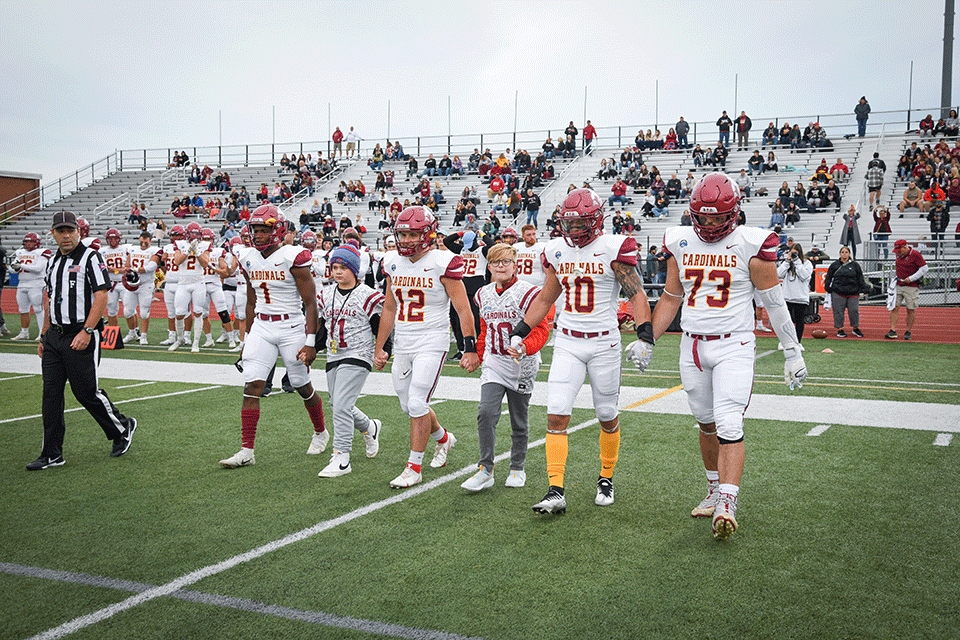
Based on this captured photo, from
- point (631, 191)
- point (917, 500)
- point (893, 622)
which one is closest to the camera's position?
point (893, 622)

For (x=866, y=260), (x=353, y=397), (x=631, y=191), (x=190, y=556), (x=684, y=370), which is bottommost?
(x=190, y=556)

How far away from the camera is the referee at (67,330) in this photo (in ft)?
20.5

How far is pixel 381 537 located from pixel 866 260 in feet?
59.0

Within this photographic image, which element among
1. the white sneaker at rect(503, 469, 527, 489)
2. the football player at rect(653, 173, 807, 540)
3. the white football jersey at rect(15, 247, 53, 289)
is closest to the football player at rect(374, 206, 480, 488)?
the white sneaker at rect(503, 469, 527, 489)

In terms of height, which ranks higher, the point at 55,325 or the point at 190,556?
the point at 55,325

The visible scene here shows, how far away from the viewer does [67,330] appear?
6289 millimetres

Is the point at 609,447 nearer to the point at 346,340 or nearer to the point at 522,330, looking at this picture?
the point at 522,330

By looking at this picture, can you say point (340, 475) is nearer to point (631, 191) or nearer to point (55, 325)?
point (55, 325)

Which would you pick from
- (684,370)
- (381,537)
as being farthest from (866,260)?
(381,537)

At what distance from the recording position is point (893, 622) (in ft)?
11.4

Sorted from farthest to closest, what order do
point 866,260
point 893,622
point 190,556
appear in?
point 866,260 < point 190,556 < point 893,622

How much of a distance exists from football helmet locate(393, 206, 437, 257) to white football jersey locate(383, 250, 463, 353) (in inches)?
3.2

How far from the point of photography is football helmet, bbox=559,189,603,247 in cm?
505

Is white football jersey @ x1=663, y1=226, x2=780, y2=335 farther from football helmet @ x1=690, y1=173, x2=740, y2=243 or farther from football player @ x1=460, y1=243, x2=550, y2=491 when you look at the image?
football player @ x1=460, y1=243, x2=550, y2=491
